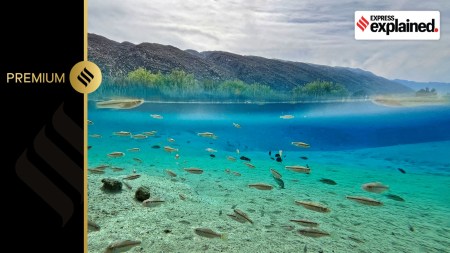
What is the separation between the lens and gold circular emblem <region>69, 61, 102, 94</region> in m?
1.94

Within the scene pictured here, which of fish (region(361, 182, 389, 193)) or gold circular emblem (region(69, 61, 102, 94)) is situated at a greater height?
gold circular emblem (region(69, 61, 102, 94))

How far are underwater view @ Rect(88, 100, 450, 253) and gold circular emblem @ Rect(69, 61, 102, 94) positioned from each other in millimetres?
106

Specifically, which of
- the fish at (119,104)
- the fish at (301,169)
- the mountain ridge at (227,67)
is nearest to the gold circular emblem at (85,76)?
the fish at (119,104)

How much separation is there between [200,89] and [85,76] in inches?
309

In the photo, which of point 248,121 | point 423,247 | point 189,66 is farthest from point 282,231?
point 248,121

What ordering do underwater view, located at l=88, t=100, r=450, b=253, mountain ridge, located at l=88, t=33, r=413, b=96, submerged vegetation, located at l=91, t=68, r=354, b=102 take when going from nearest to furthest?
underwater view, located at l=88, t=100, r=450, b=253, mountain ridge, located at l=88, t=33, r=413, b=96, submerged vegetation, located at l=91, t=68, r=354, b=102

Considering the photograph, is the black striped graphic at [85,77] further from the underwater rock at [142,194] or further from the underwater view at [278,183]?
the underwater rock at [142,194]

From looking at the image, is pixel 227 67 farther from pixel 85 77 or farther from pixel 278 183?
pixel 85 77

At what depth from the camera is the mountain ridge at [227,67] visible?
844 cm

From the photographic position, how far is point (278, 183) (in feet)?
11.7

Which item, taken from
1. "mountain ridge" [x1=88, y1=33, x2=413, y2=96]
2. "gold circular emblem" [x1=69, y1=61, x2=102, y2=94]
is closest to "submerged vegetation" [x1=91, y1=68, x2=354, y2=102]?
"mountain ridge" [x1=88, y1=33, x2=413, y2=96]

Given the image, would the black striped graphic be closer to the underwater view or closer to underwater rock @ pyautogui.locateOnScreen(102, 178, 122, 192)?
the underwater view

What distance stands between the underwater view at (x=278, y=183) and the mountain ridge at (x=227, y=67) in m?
1.53

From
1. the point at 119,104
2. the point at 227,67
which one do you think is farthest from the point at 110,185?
the point at 227,67
